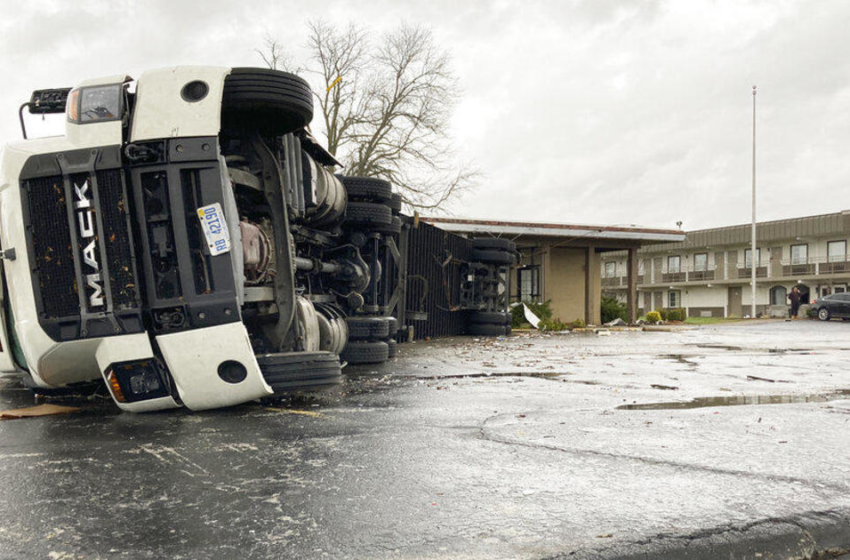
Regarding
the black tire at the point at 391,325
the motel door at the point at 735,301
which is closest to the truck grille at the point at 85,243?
the black tire at the point at 391,325

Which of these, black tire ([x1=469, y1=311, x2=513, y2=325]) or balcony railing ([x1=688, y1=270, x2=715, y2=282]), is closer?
black tire ([x1=469, y1=311, x2=513, y2=325])

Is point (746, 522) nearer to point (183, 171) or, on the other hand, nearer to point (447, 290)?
point (183, 171)

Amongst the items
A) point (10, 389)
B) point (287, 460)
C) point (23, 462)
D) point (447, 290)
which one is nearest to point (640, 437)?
point (287, 460)

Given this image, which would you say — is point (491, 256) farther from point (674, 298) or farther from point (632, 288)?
point (674, 298)

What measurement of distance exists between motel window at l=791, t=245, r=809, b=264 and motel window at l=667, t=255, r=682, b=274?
33.5ft

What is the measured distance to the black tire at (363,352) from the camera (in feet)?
24.6

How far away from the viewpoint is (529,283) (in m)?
26.8

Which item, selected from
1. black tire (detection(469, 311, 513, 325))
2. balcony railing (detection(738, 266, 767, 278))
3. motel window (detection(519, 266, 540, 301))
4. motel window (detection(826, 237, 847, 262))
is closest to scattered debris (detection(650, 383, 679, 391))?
black tire (detection(469, 311, 513, 325))

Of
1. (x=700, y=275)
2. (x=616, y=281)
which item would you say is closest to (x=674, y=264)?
(x=700, y=275)

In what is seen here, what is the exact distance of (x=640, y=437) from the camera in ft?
10.9

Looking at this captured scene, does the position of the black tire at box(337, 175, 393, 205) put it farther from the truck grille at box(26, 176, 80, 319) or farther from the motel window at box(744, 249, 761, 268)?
the motel window at box(744, 249, 761, 268)

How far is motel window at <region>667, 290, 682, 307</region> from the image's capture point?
62125mm

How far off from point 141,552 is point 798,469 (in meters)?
2.44

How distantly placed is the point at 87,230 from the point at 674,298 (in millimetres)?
64367
